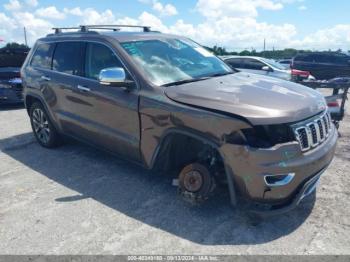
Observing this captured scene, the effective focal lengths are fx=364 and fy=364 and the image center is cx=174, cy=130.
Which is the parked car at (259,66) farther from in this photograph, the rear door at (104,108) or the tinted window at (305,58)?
the rear door at (104,108)

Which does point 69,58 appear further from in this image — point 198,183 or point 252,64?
point 252,64

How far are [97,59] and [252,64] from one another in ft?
34.2

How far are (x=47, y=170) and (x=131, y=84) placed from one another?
200 centimetres

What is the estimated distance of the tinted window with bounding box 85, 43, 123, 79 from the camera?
436cm

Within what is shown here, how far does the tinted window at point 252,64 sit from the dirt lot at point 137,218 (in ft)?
30.4

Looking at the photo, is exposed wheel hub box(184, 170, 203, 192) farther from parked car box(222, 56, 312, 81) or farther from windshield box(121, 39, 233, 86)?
parked car box(222, 56, 312, 81)

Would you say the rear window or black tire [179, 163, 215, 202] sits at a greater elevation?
the rear window

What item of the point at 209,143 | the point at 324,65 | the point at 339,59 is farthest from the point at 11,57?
the point at 339,59

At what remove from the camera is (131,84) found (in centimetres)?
400

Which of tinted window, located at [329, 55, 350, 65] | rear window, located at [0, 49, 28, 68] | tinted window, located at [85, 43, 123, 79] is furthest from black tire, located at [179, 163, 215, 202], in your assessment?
tinted window, located at [329, 55, 350, 65]

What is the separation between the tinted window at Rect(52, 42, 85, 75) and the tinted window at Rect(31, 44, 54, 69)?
195 mm

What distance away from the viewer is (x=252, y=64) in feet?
46.4

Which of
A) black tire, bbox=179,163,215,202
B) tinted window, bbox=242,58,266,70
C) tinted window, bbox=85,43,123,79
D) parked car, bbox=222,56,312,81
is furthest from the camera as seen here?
tinted window, bbox=242,58,266,70

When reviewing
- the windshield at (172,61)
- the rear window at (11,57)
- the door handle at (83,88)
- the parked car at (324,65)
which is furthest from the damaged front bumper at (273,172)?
the parked car at (324,65)
